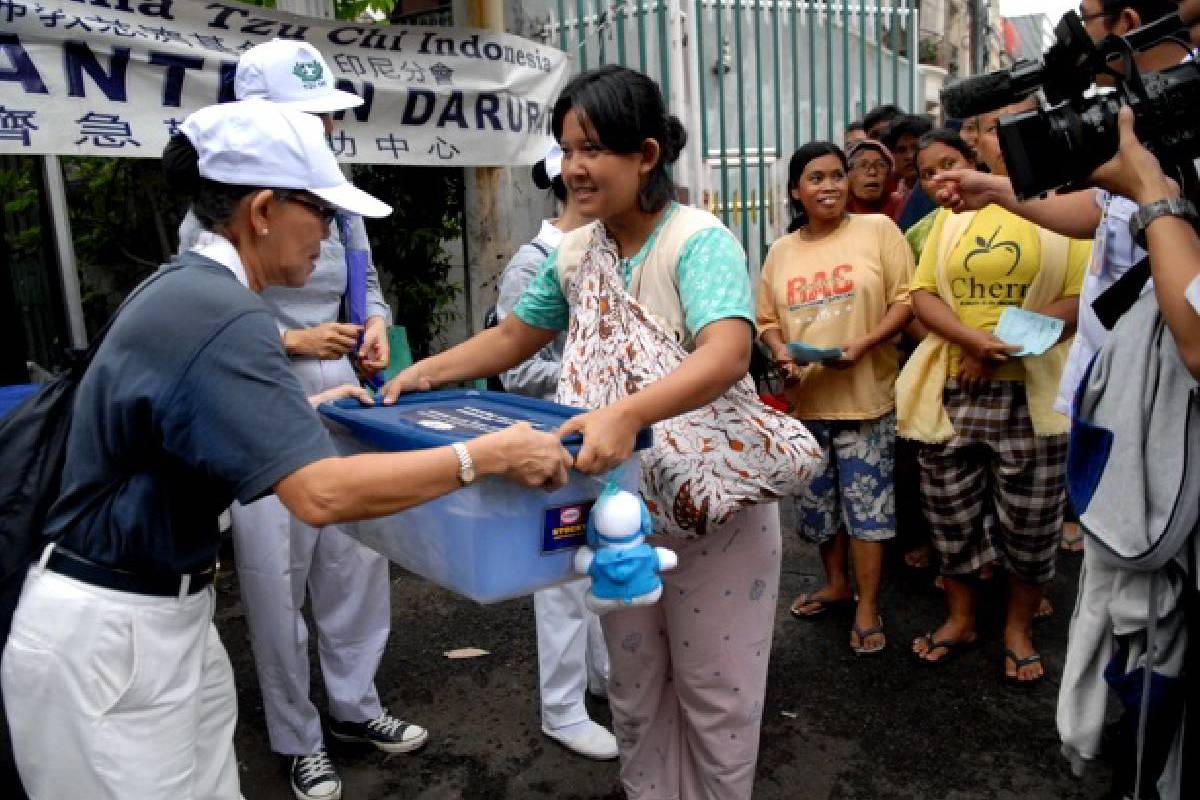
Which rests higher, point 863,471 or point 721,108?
point 721,108

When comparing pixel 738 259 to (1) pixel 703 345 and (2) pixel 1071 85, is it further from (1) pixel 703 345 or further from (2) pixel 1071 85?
(2) pixel 1071 85

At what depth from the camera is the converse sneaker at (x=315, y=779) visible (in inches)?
108

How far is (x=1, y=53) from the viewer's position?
3.20m

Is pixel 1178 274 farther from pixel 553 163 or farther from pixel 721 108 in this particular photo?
pixel 721 108

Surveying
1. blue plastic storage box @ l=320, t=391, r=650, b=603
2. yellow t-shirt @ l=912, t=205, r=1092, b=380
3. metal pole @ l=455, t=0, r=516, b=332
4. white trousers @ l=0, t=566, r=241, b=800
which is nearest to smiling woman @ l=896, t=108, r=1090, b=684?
yellow t-shirt @ l=912, t=205, r=1092, b=380

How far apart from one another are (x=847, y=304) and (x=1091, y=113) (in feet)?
5.99

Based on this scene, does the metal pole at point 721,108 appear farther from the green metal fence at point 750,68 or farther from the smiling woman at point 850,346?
the smiling woman at point 850,346

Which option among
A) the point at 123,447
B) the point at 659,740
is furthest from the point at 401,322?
the point at 123,447

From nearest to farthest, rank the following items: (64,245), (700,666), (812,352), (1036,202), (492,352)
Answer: (700,666) → (492,352) → (1036,202) → (812,352) → (64,245)

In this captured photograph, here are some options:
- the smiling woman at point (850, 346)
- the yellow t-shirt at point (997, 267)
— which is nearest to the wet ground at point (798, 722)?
the smiling woman at point (850, 346)

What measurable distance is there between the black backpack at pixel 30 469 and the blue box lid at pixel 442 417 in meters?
0.46

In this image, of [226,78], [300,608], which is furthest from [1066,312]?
[226,78]

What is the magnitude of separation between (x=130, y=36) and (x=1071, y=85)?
3243mm

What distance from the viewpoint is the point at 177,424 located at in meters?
1.47
